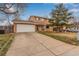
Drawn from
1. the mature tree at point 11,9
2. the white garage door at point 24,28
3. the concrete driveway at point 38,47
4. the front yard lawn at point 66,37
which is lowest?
the concrete driveway at point 38,47

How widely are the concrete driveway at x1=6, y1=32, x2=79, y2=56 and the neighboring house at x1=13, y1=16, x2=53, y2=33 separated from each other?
7 centimetres

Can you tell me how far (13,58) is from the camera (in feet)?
5.58

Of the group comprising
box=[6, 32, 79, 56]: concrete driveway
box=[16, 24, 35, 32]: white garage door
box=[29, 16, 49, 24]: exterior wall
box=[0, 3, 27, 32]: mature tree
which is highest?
box=[0, 3, 27, 32]: mature tree

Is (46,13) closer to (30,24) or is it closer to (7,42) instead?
(30,24)

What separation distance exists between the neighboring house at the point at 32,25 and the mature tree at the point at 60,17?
0.06 meters

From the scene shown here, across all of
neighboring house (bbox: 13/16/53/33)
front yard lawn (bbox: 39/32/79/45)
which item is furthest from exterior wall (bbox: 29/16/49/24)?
front yard lawn (bbox: 39/32/79/45)

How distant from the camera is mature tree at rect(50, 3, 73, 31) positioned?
1.72 meters

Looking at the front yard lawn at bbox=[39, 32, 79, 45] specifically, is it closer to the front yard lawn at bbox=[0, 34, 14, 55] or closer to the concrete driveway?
the concrete driveway


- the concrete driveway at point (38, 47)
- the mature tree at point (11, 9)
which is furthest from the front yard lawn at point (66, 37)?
the mature tree at point (11, 9)

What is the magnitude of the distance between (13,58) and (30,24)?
350mm

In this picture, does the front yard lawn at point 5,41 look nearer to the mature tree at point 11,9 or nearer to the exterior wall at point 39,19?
the mature tree at point 11,9

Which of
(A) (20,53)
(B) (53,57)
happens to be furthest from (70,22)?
(A) (20,53)

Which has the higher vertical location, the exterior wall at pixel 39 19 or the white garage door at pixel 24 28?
the exterior wall at pixel 39 19

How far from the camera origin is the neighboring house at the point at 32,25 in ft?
5.75
